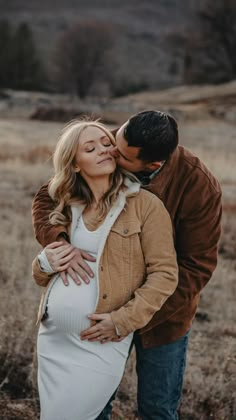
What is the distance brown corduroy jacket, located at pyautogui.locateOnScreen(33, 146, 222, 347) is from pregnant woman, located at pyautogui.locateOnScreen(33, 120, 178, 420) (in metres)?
0.11

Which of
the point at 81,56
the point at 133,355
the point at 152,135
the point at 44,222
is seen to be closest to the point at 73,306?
the point at 44,222

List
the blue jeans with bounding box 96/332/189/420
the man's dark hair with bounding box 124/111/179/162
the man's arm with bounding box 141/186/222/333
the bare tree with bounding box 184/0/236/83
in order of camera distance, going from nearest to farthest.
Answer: the man's dark hair with bounding box 124/111/179/162, the man's arm with bounding box 141/186/222/333, the blue jeans with bounding box 96/332/189/420, the bare tree with bounding box 184/0/236/83

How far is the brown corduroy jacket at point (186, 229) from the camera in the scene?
271 cm

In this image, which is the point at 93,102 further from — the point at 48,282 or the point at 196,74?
the point at 48,282

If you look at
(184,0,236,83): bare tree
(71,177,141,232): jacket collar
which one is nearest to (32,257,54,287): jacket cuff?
(71,177,141,232): jacket collar

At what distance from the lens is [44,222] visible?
2.91 meters

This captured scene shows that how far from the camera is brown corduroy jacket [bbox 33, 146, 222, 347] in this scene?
271 centimetres

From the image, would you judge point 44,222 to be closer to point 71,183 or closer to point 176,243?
point 71,183

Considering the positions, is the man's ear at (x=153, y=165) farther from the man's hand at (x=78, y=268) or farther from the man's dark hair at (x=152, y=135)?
the man's hand at (x=78, y=268)

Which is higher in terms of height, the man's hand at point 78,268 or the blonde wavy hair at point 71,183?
the blonde wavy hair at point 71,183

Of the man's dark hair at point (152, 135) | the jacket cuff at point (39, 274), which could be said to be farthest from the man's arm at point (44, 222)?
the man's dark hair at point (152, 135)

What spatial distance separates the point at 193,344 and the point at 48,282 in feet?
8.76

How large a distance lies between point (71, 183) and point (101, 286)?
1.59 ft

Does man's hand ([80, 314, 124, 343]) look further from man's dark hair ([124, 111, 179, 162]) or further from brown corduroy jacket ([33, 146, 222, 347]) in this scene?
man's dark hair ([124, 111, 179, 162])
